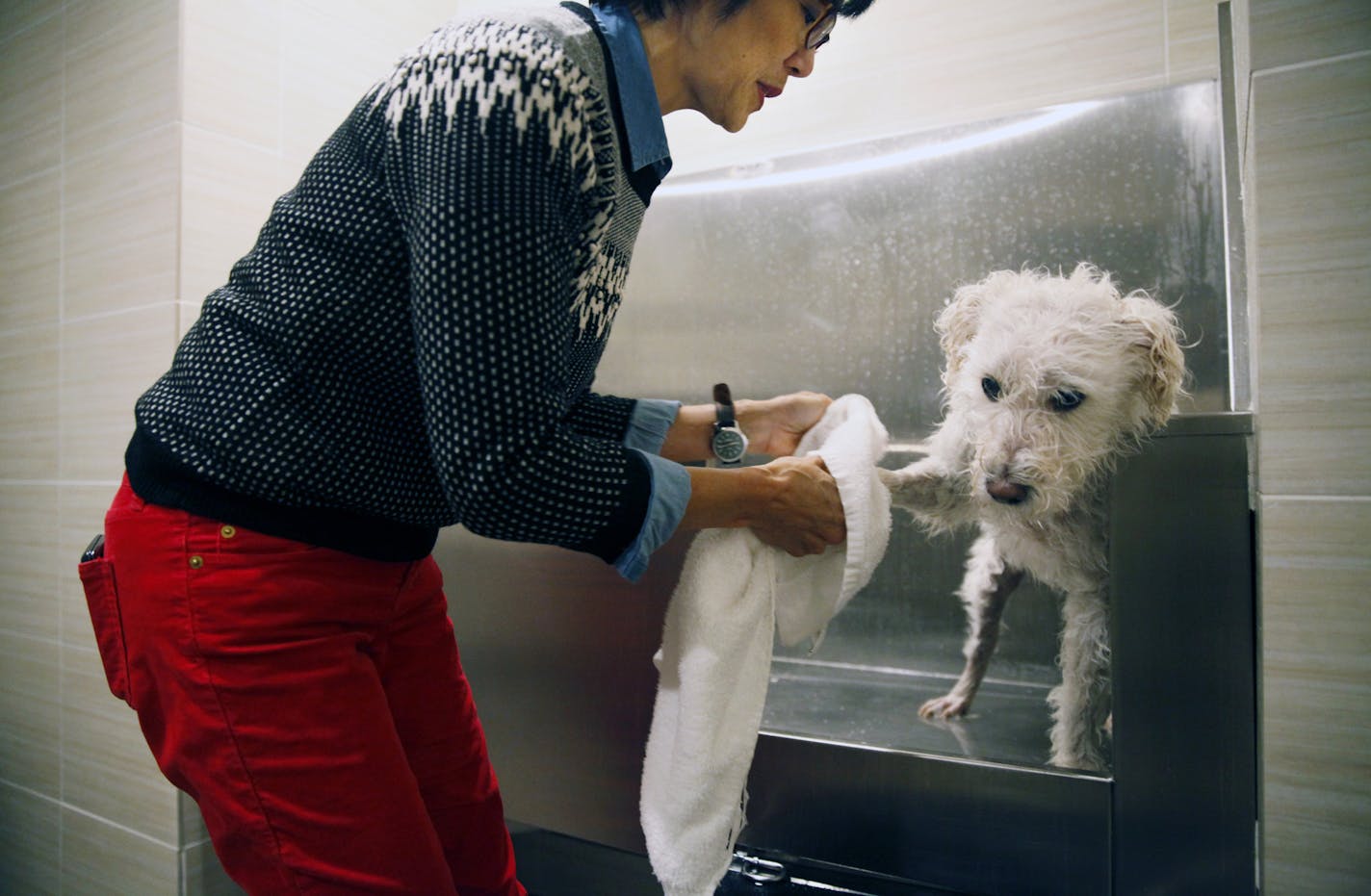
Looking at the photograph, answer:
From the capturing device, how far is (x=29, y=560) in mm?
1571

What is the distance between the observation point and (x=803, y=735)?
1.01 m

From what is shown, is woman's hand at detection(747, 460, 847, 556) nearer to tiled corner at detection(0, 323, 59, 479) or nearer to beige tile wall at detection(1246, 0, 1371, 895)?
beige tile wall at detection(1246, 0, 1371, 895)

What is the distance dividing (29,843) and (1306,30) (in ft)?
7.34

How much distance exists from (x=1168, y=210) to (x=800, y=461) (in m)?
0.82

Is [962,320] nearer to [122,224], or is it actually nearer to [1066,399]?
[1066,399]

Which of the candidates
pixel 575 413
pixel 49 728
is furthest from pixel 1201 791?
pixel 49 728

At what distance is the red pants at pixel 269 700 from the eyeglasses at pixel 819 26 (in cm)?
66

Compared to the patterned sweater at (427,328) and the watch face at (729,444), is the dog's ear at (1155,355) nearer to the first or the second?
the watch face at (729,444)

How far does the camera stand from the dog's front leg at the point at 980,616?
1113 mm

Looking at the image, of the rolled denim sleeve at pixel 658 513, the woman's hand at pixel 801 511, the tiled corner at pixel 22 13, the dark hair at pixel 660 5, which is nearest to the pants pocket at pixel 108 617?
the rolled denim sleeve at pixel 658 513

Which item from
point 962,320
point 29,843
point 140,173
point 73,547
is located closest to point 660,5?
point 962,320

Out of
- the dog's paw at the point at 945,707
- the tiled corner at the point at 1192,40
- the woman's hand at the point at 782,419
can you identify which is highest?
the tiled corner at the point at 1192,40

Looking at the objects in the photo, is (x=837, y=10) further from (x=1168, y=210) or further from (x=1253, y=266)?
(x=1168, y=210)

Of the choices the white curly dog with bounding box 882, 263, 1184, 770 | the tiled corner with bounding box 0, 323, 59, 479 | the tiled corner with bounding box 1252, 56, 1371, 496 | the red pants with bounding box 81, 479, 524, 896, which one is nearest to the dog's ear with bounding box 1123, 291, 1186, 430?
the white curly dog with bounding box 882, 263, 1184, 770
